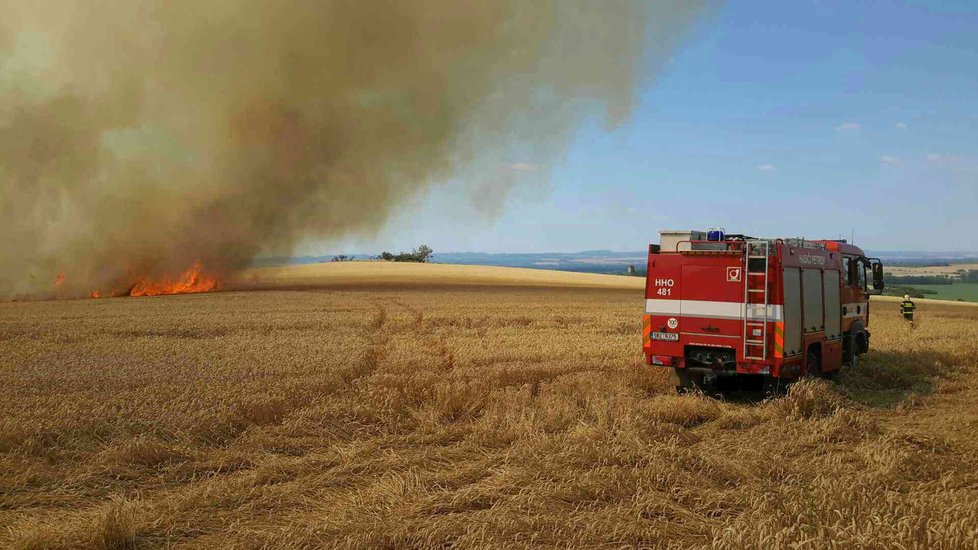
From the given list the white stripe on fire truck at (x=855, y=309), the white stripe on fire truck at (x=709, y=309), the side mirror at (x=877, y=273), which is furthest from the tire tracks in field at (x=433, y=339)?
the side mirror at (x=877, y=273)

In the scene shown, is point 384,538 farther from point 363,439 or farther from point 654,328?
point 654,328

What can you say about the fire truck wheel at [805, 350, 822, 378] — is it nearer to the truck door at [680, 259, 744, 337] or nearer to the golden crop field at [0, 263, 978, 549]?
the golden crop field at [0, 263, 978, 549]

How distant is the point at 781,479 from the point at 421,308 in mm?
24297

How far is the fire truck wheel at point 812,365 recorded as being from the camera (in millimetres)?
13539

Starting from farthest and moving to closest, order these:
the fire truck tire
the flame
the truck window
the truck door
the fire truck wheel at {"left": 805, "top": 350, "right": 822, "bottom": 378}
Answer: the flame < the truck window < the fire truck wheel at {"left": 805, "top": 350, "right": 822, "bottom": 378} < the fire truck tire < the truck door

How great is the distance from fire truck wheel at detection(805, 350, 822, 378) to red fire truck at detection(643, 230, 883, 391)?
2 cm

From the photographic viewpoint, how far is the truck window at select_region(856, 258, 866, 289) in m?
16.6

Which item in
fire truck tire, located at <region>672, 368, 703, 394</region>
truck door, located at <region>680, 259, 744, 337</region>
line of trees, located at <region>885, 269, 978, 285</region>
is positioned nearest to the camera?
truck door, located at <region>680, 259, 744, 337</region>

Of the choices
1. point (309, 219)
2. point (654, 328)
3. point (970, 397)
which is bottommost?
point (970, 397)

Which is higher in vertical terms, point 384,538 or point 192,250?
point 192,250

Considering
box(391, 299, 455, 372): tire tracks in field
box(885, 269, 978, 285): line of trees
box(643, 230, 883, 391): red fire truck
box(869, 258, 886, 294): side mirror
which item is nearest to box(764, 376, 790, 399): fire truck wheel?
box(643, 230, 883, 391): red fire truck

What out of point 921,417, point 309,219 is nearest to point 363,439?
point 921,417

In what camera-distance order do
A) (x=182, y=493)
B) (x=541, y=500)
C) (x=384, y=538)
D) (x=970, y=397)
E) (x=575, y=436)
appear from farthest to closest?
1. (x=970, y=397)
2. (x=575, y=436)
3. (x=182, y=493)
4. (x=541, y=500)
5. (x=384, y=538)

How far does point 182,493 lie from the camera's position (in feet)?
23.7
